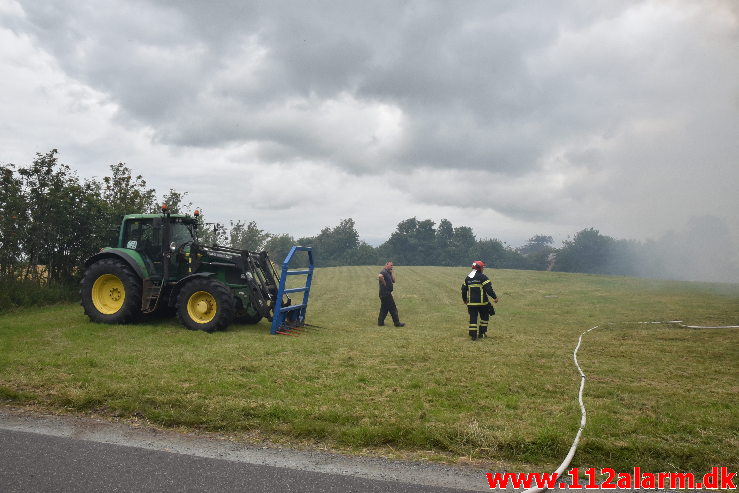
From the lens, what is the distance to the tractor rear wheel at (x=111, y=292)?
10188mm

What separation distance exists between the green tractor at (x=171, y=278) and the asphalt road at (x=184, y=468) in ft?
18.5

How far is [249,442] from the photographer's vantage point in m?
4.23

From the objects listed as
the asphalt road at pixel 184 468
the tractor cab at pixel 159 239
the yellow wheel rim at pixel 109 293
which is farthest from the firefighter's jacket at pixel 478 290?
the yellow wheel rim at pixel 109 293

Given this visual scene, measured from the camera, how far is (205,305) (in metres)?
9.92

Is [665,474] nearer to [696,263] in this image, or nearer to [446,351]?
[446,351]

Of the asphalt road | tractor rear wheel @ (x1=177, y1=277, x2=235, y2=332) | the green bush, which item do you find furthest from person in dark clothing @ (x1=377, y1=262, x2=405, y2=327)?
the green bush

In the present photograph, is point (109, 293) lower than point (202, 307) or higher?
higher

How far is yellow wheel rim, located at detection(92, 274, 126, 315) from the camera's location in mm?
10633

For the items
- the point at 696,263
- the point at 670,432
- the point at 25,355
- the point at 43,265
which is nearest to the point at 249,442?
the point at 670,432

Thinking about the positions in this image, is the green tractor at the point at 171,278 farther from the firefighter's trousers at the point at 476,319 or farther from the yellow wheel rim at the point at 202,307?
the firefighter's trousers at the point at 476,319

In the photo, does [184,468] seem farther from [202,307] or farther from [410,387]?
[202,307]

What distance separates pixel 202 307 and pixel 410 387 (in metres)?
5.78

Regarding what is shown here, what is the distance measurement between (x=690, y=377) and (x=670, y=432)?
9.74 feet

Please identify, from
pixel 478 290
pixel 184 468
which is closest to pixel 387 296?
pixel 478 290
